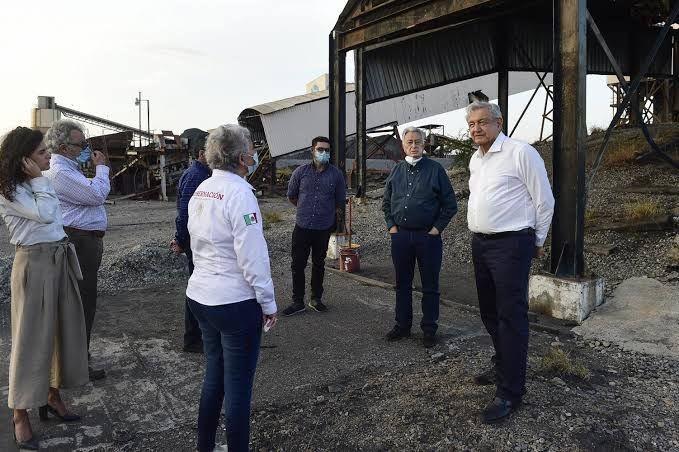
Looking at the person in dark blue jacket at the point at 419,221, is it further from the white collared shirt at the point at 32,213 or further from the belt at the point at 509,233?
the white collared shirt at the point at 32,213

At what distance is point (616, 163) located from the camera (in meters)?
11.5

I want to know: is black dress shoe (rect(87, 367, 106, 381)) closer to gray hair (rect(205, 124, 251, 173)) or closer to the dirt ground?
the dirt ground

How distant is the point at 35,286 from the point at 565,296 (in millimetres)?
4746

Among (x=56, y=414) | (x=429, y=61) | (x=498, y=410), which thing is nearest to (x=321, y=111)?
(x=429, y=61)

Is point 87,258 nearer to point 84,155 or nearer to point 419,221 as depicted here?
point 84,155

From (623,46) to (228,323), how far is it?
42.4 ft

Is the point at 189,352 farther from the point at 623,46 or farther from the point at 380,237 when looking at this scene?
the point at 623,46

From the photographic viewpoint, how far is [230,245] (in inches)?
109

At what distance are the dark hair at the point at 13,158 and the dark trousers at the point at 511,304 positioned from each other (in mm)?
3018

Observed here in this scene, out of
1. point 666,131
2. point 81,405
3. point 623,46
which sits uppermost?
point 623,46

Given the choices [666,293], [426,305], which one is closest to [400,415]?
[426,305]

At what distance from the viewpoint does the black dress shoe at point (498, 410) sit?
3295mm

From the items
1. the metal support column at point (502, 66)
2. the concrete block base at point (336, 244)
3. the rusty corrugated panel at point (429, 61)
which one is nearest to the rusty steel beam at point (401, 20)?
the rusty corrugated panel at point (429, 61)

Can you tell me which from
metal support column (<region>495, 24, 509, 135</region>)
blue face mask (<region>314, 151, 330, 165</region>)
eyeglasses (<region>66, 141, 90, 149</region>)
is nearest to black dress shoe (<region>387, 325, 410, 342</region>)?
blue face mask (<region>314, 151, 330, 165</region>)
